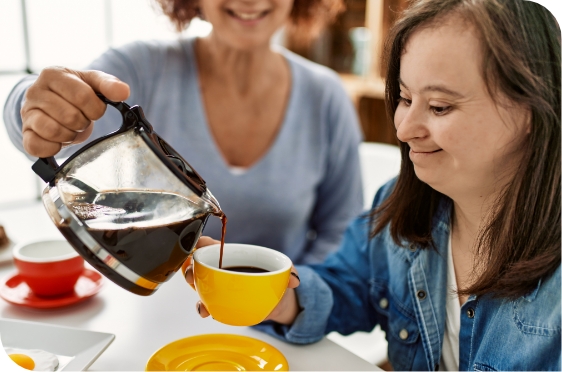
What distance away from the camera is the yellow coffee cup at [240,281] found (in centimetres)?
72

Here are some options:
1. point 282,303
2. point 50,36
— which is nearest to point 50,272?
point 282,303

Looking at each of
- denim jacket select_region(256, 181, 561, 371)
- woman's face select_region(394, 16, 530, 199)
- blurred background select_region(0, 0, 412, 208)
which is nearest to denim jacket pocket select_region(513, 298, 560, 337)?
denim jacket select_region(256, 181, 561, 371)

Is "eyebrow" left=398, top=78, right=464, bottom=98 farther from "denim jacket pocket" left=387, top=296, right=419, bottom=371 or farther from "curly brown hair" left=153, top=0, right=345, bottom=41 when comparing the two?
"curly brown hair" left=153, top=0, right=345, bottom=41

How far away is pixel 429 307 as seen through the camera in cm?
98

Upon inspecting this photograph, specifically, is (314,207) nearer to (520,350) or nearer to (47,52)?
(520,350)

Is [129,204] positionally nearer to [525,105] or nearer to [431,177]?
[431,177]

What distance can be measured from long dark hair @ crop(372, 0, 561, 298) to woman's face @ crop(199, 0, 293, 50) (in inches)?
25.9

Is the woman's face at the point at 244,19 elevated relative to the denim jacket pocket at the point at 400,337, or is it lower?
elevated

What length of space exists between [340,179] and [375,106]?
172 cm

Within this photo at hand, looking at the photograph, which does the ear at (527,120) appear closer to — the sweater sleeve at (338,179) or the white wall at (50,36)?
the sweater sleeve at (338,179)

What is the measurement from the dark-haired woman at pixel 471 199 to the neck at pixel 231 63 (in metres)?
0.74

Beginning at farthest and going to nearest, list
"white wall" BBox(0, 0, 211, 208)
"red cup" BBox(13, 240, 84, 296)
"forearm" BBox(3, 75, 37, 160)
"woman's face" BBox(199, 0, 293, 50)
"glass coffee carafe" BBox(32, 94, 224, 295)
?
"white wall" BBox(0, 0, 211, 208) → "woman's face" BBox(199, 0, 293, 50) → "forearm" BBox(3, 75, 37, 160) → "red cup" BBox(13, 240, 84, 296) → "glass coffee carafe" BBox(32, 94, 224, 295)

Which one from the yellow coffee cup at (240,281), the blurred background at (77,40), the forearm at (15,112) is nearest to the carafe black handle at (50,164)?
the yellow coffee cup at (240,281)

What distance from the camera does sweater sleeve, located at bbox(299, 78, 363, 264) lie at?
165cm
